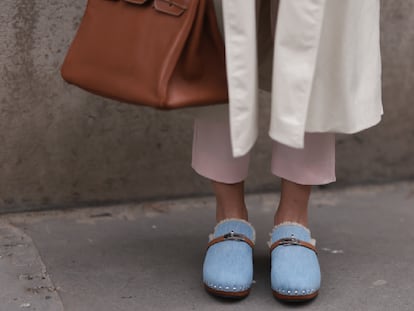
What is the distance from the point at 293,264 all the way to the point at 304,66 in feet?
1.46

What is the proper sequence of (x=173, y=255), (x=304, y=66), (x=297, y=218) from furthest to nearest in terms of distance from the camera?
(x=173, y=255), (x=297, y=218), (x=304, y=66)

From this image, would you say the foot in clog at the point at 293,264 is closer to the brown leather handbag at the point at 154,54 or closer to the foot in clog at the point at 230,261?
the foot in clog at the point at 230,261

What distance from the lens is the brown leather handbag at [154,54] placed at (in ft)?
5.25

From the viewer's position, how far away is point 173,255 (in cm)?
209

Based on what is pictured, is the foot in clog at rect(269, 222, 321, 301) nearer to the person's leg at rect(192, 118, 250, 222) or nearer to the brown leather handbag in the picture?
the person's leg at rect(192, 118, 250, 222)

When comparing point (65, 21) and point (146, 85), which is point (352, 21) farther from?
point (65, 21)

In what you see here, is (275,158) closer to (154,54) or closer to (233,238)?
(233,238)

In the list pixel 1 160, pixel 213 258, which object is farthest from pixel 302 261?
pixel 1 160

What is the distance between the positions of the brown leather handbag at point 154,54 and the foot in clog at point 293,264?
38 cm

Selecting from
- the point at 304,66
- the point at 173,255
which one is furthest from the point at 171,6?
the point at 173,255

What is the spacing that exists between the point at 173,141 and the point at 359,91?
2.65ft

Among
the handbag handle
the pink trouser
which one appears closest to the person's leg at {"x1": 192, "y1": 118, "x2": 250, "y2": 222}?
the pink trouser

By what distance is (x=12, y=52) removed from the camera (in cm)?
226

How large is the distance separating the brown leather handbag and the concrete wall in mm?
566
